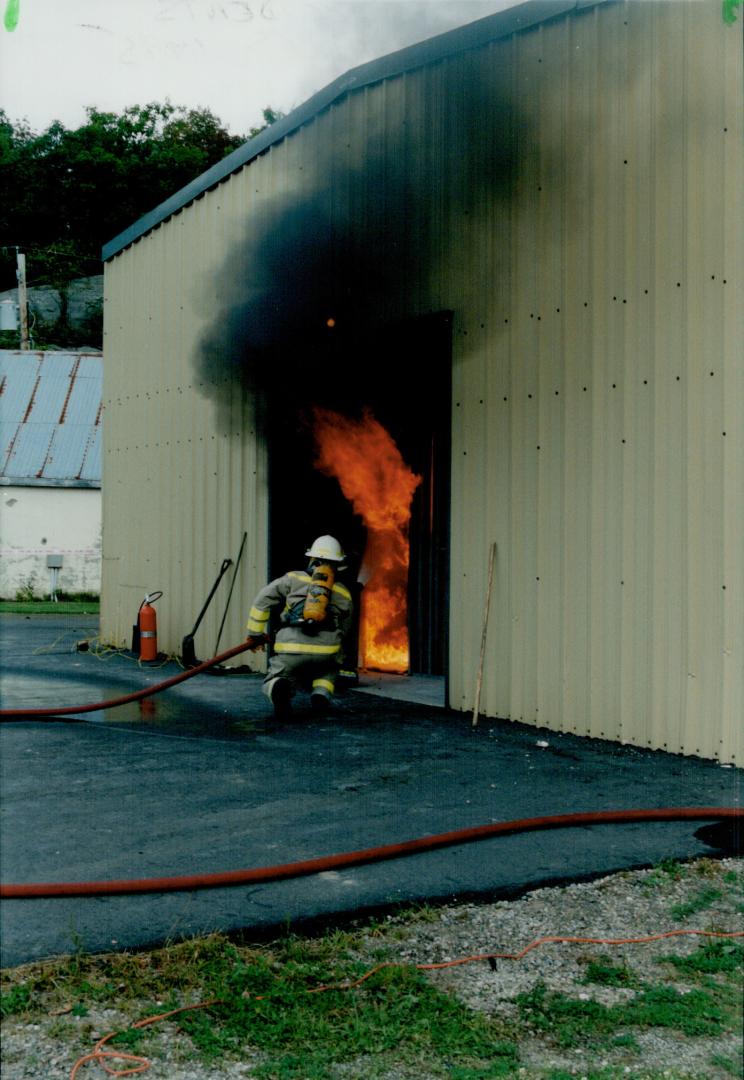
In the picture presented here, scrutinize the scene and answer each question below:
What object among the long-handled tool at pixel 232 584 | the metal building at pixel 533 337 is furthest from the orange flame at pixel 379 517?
the long-handled tool at pixel 232 584

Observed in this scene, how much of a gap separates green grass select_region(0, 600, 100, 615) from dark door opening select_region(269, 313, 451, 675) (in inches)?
443

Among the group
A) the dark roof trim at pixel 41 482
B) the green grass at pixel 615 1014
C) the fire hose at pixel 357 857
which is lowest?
the green grass at pixel 615 1014

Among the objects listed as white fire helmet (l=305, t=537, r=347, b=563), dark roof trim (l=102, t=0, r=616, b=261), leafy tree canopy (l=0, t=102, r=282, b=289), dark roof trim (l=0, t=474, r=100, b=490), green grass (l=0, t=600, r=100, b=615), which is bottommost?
green grass (l=0, t=600, r=100, b=615)

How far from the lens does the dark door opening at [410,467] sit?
11031 millimetres

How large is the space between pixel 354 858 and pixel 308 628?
13.6 ft

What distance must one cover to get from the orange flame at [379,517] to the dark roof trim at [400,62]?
3275 millimetres

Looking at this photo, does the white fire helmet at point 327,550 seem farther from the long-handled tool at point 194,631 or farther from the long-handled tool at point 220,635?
the long-handled tool at point 194,631

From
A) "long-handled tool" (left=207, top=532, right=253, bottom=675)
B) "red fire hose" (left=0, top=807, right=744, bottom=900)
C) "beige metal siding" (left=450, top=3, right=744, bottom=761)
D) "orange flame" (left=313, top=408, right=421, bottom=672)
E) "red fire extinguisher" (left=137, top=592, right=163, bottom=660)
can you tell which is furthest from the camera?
"red fire extinguisher" (left=137, top=592, right=163, bottom=660)

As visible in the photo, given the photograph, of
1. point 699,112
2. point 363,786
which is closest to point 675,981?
point 363,786

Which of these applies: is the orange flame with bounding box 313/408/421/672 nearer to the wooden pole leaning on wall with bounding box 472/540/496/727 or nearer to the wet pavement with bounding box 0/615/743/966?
the wet pavement with bounding box 0/615/743/966

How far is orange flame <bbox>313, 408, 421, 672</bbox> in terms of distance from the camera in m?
11.5

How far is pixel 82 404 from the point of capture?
1047 inches

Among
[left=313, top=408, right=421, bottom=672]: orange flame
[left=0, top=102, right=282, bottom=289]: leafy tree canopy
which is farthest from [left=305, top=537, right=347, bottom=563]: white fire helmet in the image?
[left=0, top=102, right=282, bottom=289]: leafy tree canopy

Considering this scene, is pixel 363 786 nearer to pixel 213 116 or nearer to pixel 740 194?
Result: pixel 740 194
